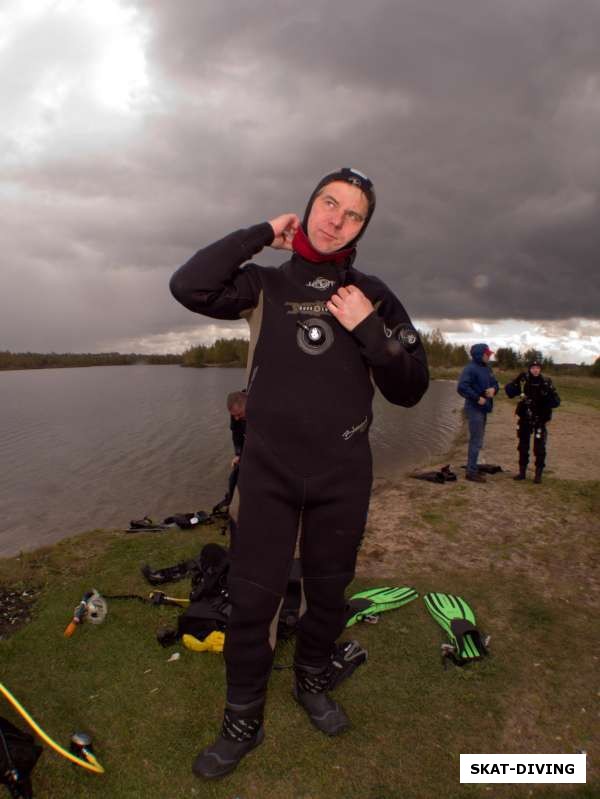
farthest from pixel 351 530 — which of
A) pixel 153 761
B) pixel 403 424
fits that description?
pixel 403 424

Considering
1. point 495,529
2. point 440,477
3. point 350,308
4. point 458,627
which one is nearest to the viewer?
point 350,308

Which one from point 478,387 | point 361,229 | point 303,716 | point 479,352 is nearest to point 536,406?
point 478,387

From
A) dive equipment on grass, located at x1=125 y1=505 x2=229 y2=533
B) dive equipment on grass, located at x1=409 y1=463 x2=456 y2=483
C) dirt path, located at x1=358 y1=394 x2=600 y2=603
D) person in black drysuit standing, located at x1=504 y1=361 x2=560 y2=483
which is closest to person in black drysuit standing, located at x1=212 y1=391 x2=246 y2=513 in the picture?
dive equipment on grass, located at x1=125 y1=505 x2=229 y2=533

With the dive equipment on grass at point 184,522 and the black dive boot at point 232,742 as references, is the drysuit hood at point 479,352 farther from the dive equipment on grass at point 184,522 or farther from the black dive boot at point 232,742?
the black dive boot at point 232,742

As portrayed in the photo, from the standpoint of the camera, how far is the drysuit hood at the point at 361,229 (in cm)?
281

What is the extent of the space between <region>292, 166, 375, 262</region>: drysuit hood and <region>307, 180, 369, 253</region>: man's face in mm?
28

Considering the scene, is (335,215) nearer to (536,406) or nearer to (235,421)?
(235,421)

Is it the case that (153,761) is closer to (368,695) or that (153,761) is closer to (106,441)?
(368,695)

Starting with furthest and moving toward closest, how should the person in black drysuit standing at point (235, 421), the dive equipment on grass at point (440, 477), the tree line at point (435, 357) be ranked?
1. the tree line at point (435, 357)
2. the dive equipment on grass at point (440, 477)
3. the person in black drysuit standing at point (235, 421)

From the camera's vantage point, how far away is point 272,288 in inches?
112

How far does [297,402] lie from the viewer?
267 centimetres

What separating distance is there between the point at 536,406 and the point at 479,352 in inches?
67.5

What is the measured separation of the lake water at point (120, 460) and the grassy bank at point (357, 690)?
484cm

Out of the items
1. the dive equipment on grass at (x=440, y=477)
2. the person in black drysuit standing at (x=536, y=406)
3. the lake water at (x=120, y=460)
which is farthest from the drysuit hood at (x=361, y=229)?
the lake water at (x=120, y=460)
